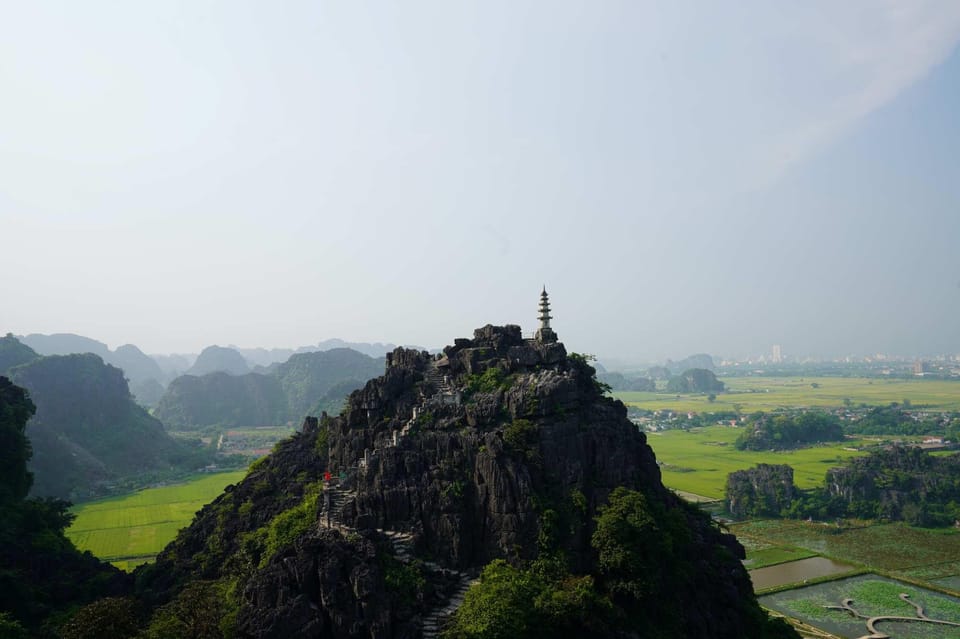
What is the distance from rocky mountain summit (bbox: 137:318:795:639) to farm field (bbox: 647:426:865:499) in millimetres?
51577

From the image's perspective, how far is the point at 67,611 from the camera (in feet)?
86.3

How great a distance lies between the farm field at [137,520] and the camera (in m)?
53.0

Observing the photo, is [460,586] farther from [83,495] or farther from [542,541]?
[83,495]

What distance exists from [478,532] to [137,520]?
178 ft

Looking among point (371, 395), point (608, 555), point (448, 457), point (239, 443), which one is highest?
point (371, 395)

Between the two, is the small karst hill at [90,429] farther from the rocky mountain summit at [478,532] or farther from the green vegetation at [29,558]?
the rocky mountain summit at [478,532]

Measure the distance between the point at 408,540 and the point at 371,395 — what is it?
10.0 meters

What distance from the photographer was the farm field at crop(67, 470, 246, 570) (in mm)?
53000

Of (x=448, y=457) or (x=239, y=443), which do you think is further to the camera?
(x=239, y=443)

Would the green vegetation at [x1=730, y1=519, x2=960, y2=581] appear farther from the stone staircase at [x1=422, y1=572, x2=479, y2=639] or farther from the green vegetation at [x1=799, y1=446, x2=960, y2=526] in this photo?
the stone staircase at [x1=422, y1=572, x2=479, y2=639]

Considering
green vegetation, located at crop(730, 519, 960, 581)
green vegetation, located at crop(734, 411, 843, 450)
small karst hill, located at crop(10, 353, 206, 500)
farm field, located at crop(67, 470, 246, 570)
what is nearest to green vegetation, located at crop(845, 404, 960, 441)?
green vegetation, located at crop(734, 411, 843, 450)

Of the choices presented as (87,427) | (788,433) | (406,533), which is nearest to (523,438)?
(406,533)

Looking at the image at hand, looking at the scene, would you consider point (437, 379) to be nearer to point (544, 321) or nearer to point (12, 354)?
point (544, 321)

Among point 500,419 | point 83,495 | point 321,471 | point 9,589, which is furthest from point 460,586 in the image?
point 83,495
